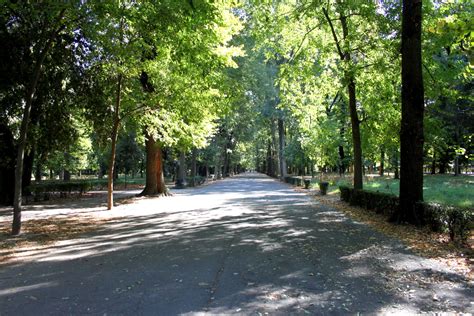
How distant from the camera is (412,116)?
37.4 ft

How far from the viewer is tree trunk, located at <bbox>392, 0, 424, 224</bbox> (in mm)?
11305

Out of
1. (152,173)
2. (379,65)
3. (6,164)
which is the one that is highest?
(379,65)

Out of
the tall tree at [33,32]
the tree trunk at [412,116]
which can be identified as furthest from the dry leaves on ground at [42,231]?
the tree trunk at [412,116]

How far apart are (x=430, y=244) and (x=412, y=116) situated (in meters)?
4.19

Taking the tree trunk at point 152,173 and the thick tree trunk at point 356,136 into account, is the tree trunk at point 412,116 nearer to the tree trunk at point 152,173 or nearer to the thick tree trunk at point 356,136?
the thick tree trunk at point 356,136

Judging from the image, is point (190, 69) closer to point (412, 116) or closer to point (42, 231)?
point (42, 231)

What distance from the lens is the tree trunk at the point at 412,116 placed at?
37.1 ft

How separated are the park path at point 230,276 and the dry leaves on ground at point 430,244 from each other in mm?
346

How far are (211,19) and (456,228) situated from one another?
749cm

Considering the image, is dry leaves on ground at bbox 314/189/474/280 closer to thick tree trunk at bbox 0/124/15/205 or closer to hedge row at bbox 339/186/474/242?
hedge row at bbox 339/186/474/242

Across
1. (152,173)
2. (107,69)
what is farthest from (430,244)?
(152,173)

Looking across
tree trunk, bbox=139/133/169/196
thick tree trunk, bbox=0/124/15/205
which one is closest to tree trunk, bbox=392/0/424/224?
tree trunk, bbox=139/133/169/196

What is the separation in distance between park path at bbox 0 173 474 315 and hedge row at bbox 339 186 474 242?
51.5 inches

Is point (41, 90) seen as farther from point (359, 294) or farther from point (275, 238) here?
point (359, 294)
